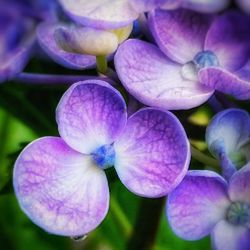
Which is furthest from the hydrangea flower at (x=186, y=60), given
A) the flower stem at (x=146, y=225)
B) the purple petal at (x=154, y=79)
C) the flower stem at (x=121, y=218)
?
the flower stem at (x=121, y=218)

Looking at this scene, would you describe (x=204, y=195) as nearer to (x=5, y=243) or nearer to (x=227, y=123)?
(x=227, y=123)

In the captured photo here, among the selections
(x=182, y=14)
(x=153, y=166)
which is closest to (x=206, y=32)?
(x=182, y=14)

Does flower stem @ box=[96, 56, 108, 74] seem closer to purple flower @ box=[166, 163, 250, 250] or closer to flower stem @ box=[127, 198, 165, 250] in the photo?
purple flower @ box=[166, 163, 250, 250]

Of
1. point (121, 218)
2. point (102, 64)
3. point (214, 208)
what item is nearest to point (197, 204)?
point (214, 208)

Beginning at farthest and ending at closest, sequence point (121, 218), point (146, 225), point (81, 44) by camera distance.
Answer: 1. point (121, 218)
2. point (146, 225)
3. point (81, 44)

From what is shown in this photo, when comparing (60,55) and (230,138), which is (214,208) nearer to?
(230,138)

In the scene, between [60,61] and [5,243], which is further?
[5,243]

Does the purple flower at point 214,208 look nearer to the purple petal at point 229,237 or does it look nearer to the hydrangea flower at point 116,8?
the purple petal at point 229,237
